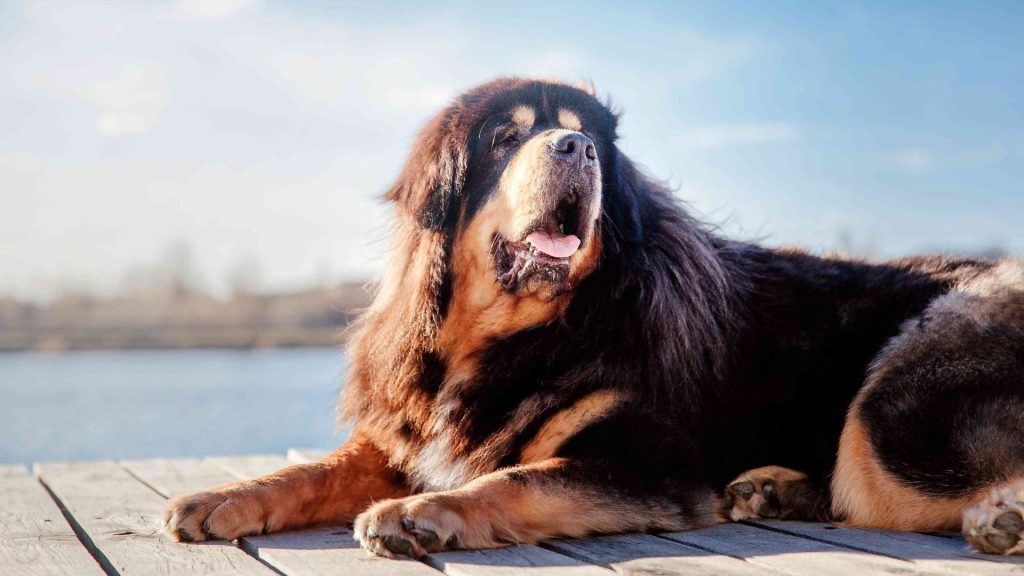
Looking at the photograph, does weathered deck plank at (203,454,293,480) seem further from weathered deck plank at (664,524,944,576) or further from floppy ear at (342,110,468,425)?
weathered deck plank at (664,524,944,576)

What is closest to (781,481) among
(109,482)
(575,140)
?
(575,140)

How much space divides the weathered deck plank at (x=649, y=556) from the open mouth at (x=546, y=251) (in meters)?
0.79

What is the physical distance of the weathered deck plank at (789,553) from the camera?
2.25m

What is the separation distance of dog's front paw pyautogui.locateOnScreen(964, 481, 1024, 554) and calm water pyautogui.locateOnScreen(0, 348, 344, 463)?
6.71 ft

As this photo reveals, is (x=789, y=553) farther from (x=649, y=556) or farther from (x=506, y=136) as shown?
(x=506, y=136)

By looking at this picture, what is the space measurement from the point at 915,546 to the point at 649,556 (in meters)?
0.71

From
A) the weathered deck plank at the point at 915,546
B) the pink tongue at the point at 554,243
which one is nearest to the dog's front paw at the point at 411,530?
the pink tongue at the point at 554,243

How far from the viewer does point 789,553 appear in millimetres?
2443

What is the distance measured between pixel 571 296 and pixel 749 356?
62 centimetres

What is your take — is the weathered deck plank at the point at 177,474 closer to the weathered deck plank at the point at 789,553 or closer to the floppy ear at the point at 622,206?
the floppy ear at the point at 622,206

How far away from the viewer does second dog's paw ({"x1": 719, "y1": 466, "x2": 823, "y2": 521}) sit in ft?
9.80

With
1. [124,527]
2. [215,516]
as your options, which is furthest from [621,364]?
[124,527]

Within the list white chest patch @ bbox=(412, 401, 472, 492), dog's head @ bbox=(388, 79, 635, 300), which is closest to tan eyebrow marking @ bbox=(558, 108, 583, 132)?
dog's head @ bbox=(388, 79, 635, 300)

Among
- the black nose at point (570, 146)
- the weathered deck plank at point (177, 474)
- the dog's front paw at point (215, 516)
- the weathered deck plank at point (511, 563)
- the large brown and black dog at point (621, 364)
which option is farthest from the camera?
the weathered deck plank at point (177, 474)
